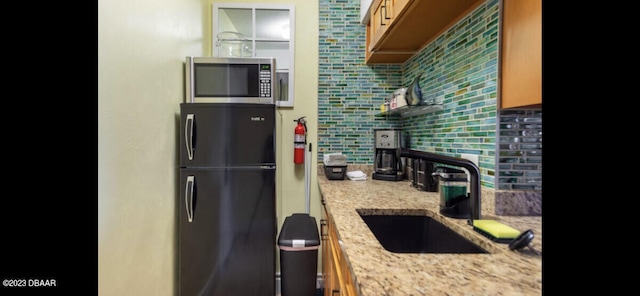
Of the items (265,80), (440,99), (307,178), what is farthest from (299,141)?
(440,99)

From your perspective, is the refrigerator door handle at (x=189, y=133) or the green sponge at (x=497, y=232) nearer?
the green sponge at (x=497, y=232)

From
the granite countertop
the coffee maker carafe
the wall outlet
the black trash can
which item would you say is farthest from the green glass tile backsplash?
the black trash can

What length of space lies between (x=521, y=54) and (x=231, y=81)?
1.57 meters

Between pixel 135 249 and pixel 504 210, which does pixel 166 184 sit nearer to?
pixel 135 249

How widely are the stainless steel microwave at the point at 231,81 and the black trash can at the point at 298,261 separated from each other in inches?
35.3

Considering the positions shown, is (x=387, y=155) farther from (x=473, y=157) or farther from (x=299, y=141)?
(x=473, y=157)

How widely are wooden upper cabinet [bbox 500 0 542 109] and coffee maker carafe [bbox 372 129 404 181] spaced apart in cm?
99

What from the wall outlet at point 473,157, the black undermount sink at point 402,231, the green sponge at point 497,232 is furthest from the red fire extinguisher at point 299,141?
the green sponge at point 497,232

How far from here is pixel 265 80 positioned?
1.81 metres

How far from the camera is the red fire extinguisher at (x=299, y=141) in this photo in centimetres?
212

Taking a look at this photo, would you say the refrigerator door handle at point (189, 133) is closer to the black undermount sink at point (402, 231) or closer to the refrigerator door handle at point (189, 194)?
the refrigerator door handle at point (189, 194)

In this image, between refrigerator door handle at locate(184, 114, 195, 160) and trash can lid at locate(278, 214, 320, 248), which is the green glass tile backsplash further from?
refrigerator door handle at locate(184, 114, 195, 160)
